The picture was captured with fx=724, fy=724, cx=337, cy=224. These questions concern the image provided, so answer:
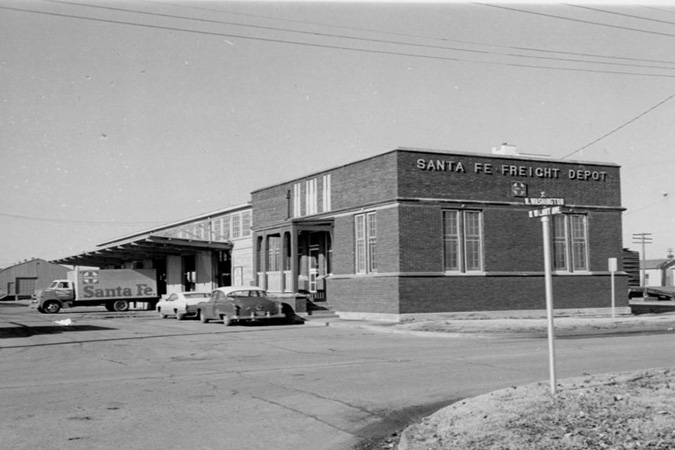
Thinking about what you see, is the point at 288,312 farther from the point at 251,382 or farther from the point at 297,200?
the point at 251,382

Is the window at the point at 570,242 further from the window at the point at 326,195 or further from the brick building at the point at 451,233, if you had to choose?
the window at the point at 326,195

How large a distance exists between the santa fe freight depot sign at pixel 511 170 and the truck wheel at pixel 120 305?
25.6 meters

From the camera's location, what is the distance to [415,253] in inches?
1099

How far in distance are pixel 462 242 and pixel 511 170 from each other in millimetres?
3826

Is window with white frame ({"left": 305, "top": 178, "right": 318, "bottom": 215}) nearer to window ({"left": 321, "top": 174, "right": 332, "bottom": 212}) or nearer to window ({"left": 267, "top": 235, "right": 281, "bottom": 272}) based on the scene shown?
window ({"left": 321, "top": 174, "right": 332, "bottom": 212})

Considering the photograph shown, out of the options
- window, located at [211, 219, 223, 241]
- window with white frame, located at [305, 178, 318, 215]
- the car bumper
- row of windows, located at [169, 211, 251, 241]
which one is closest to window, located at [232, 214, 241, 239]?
row of windows, located at [169, 211, 251, 241]

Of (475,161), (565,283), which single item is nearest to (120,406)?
(475,161)

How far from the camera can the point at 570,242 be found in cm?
3116

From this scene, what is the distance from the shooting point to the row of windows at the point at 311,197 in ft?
106

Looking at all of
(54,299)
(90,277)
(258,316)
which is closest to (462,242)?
(258,316)

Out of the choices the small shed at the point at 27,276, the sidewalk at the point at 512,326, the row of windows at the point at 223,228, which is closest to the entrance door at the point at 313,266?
the sidewalk at the point at 512,326

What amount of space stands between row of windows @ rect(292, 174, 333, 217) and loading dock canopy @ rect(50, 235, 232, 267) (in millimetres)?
9947

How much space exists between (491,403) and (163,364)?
8081mm

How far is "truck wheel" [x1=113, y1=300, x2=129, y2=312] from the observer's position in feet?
151
